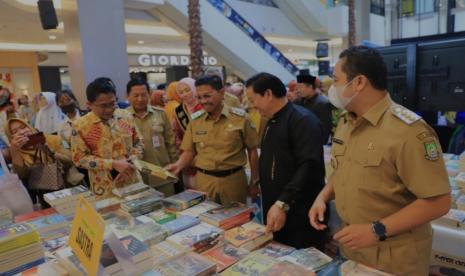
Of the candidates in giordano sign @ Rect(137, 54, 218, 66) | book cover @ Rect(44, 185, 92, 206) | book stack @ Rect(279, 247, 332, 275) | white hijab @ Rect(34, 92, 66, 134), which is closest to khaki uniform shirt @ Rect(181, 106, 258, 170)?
book cover @ Rect(44, 185, 92, 206)

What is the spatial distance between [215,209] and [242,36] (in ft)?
30.1

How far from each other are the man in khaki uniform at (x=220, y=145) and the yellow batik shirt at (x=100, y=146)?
37cm

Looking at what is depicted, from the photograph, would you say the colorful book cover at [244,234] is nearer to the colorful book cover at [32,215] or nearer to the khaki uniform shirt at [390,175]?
the khaki uniform shirt at [390,175]

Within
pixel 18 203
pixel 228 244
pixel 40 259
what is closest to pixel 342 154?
pixel 228 244

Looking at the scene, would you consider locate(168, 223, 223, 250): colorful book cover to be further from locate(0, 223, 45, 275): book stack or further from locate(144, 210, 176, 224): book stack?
locate(0, 223, 45, 275): book stack

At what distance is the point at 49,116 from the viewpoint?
4.41m

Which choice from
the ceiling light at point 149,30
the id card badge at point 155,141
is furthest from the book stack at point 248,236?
the ceiling light at point 149,30

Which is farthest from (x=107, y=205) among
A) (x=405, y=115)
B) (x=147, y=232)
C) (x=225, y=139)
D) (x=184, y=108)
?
(x=184, y=108)

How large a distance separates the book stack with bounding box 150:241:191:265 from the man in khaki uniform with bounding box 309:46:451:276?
0.59 meters

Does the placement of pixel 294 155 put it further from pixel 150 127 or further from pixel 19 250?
pixel 150 127

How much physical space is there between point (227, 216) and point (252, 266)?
1.38 ft

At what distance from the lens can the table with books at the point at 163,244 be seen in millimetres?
1215

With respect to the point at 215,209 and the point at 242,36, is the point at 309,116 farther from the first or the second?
the point at 242,36

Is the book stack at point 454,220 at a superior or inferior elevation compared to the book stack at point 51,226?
inferior
